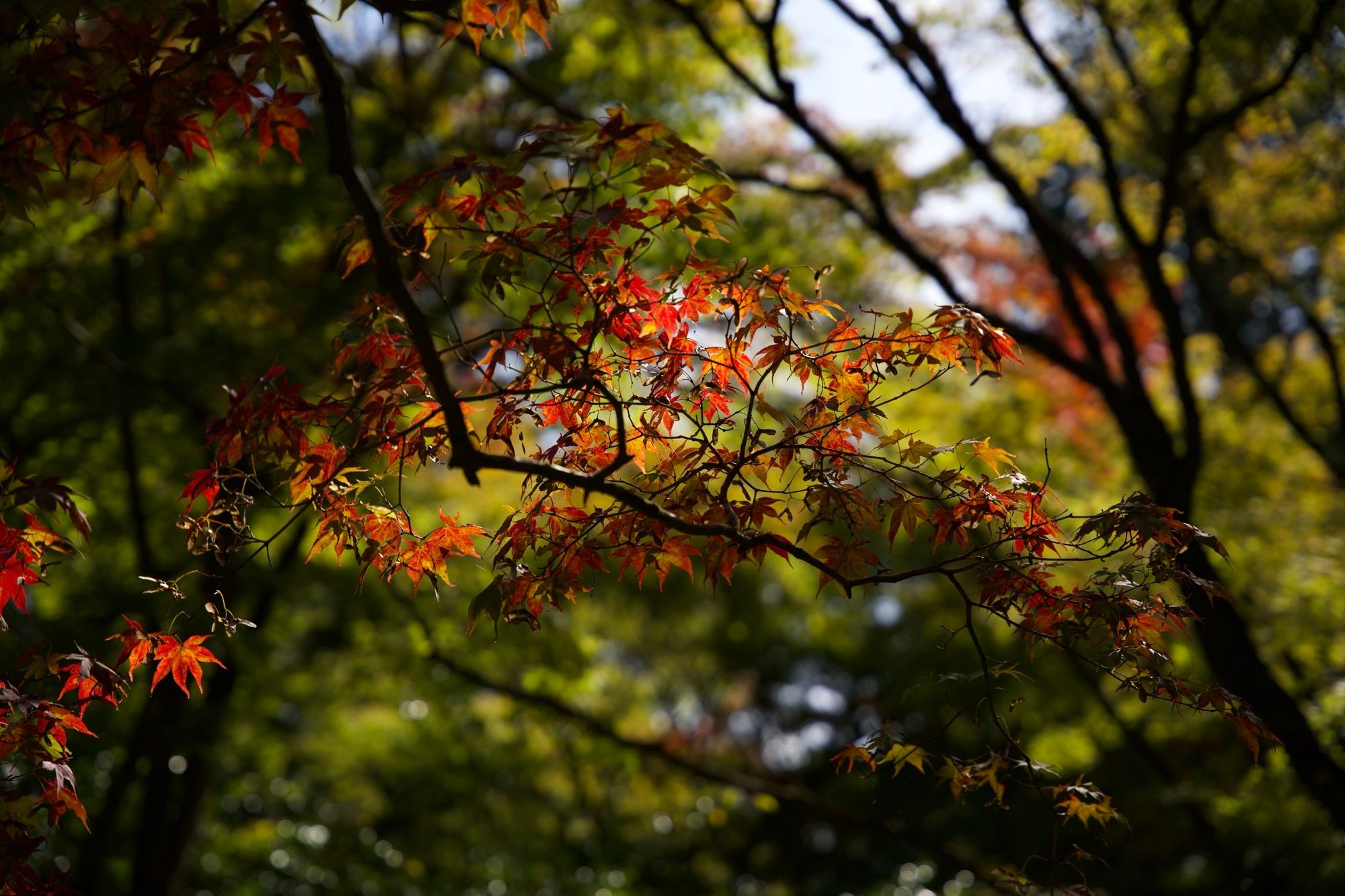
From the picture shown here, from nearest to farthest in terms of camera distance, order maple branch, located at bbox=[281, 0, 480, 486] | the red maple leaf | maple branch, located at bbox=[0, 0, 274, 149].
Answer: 1. maple branch, located at bbox=[281, 0, 480, 486]
2. maple branch, located at bbox=[0, 0, 274, 149]
3. the red maple leaf

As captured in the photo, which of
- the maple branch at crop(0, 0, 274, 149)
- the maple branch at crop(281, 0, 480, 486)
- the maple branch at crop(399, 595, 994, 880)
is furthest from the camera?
the maple branch at crop(399, 595, 994, 880)

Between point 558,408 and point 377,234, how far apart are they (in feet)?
2.09

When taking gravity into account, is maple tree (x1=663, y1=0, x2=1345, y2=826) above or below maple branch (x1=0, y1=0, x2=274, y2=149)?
above

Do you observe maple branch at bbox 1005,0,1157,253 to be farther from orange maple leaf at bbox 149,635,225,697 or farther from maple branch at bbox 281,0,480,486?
orange maple leaf at bbox 149,635,225,697

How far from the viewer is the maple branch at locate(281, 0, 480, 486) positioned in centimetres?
187

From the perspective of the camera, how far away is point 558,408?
2.37 meters

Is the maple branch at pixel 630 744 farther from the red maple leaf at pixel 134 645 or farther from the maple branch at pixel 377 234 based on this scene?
the maple branch at pixel 377 234

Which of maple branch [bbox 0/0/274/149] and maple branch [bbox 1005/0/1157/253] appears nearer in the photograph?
maple branch [bbox 0/0/274/149]

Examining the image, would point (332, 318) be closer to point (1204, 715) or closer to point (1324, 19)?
point (1324, 19)

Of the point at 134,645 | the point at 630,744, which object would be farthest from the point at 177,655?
the point at 630,744

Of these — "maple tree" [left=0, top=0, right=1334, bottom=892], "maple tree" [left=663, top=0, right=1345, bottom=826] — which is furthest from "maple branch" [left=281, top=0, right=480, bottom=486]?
"maple tree" [left=663, top=0, right=1345, bottom=826]

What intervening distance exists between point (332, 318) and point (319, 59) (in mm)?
3840

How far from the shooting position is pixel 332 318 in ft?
18.3

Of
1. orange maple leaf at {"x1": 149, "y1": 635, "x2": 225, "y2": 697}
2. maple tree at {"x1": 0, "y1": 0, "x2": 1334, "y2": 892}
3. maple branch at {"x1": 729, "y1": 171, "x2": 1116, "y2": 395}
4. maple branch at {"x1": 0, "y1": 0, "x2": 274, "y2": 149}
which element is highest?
maple branch at {"x1": 729, "y1": 171, "x2": 1116, "y2": 395}
